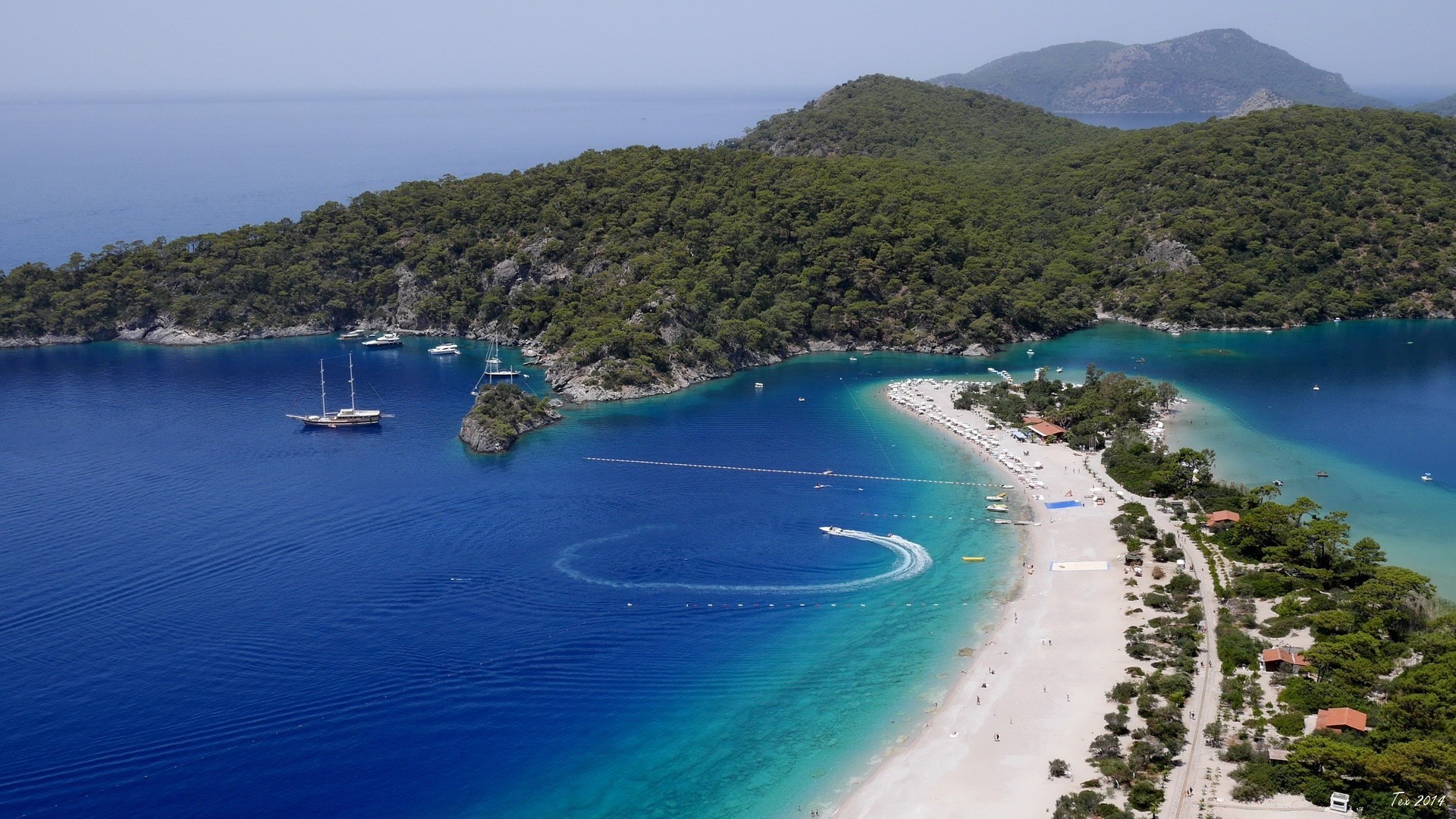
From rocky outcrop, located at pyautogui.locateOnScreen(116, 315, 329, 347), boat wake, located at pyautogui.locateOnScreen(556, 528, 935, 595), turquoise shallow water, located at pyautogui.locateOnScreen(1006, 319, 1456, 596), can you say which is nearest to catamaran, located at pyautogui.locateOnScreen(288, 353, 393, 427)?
boat wake, located at pyautogui.locateOnScreen(556, 528, 935, 595)

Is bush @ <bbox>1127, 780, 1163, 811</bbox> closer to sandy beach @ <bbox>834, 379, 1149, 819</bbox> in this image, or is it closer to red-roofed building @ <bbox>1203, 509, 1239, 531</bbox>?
sandy beach @ <bbox>834, 379, 1149, 819</bbox>

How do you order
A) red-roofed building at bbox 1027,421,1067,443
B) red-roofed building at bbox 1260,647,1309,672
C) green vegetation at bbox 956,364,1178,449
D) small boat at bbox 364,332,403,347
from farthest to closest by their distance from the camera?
small boat at bbox 364,332,403,347
red-roofed building at bbox 1027,421,1067,443
green vegetation at bbox 956,364,1178,449
red-roofed building at bbox 1260,647,1309,672

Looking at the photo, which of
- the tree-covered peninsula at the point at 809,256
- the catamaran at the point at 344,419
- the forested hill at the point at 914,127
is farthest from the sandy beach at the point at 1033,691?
the forested hill at the point at 914,127

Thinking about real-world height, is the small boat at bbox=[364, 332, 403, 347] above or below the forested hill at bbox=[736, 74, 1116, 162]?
below

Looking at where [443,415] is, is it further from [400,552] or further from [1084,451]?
[1084,451]

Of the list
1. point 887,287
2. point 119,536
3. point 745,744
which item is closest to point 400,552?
point 119,536

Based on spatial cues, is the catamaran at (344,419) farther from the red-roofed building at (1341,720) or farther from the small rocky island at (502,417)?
the red-roofed building at (1341,720)
